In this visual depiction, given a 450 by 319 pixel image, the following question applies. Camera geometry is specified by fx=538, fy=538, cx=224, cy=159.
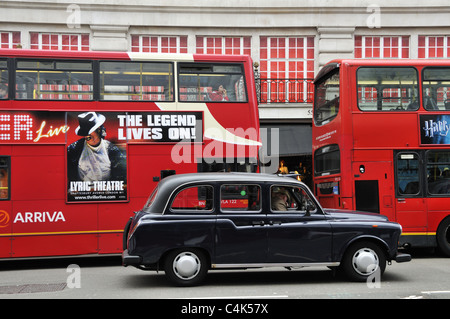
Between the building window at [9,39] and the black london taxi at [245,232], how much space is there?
12.9 meters

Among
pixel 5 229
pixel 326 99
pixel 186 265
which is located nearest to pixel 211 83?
pixel 326 99

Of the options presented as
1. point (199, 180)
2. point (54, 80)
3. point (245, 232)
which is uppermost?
point (54, 80)

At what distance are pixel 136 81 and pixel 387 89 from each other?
5.35 meters

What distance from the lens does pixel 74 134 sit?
34.8 feet

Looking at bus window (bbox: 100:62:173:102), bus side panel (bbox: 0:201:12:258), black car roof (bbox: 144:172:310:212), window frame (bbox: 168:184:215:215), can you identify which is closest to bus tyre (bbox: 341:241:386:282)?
black car roof (bbox: 144:172:310:212)

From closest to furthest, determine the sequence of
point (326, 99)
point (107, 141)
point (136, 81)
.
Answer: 1. point (107, 141)
2. point (136, 81)
3. point (326, 99)

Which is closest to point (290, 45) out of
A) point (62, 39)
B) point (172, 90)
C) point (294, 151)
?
point (294, 151)

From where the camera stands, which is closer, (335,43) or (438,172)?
(438,172)

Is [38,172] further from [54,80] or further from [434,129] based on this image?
[434,129]

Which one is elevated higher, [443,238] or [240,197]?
[240,197]

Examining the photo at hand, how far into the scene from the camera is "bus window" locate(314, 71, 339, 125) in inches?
469

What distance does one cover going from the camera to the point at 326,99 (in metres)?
12.5

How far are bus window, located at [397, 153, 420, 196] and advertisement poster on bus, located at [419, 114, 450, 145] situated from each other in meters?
0.45

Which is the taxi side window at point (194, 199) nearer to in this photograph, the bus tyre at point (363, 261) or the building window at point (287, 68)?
the bus tyre at point (363, 261)
